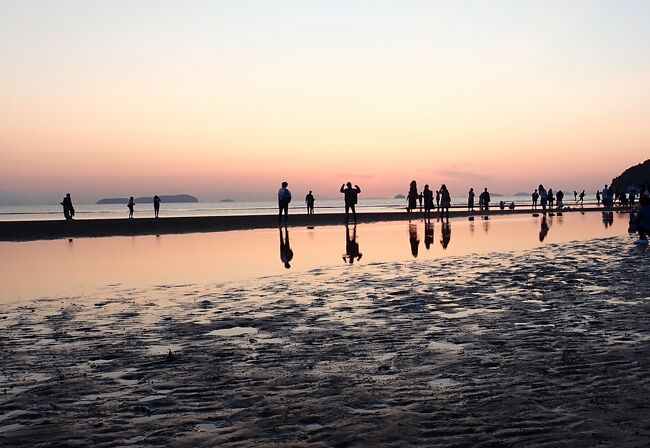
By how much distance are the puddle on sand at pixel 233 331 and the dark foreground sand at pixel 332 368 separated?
0.05 ft

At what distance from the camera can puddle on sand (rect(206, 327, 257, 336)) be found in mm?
9062

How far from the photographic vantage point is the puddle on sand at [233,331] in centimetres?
906

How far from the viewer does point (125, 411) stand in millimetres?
5711

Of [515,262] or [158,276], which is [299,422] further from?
[515,262]

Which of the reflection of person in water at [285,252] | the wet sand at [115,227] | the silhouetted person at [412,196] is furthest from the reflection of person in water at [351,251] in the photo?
the silhouetted person at [412,196]

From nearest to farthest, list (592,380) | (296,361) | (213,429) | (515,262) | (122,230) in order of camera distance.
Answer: (213,429), (592,380), (296,361), (515,262), (122,230)

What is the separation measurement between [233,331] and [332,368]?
2.56m

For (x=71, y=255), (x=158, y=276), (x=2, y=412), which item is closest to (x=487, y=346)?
(x=2, y=412)

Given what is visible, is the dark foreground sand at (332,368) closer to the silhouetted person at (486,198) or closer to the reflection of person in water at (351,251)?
the reflection of person in water at (351,251)

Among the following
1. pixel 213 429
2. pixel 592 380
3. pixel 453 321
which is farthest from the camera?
pixel 453 321

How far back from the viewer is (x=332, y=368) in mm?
7098

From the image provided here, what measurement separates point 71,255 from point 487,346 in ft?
59.7

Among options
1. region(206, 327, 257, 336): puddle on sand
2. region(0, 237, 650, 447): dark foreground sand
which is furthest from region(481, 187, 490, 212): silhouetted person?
region(206, 327, 257, 336): puddle on sand

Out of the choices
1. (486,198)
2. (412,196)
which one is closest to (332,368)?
(412,196)
